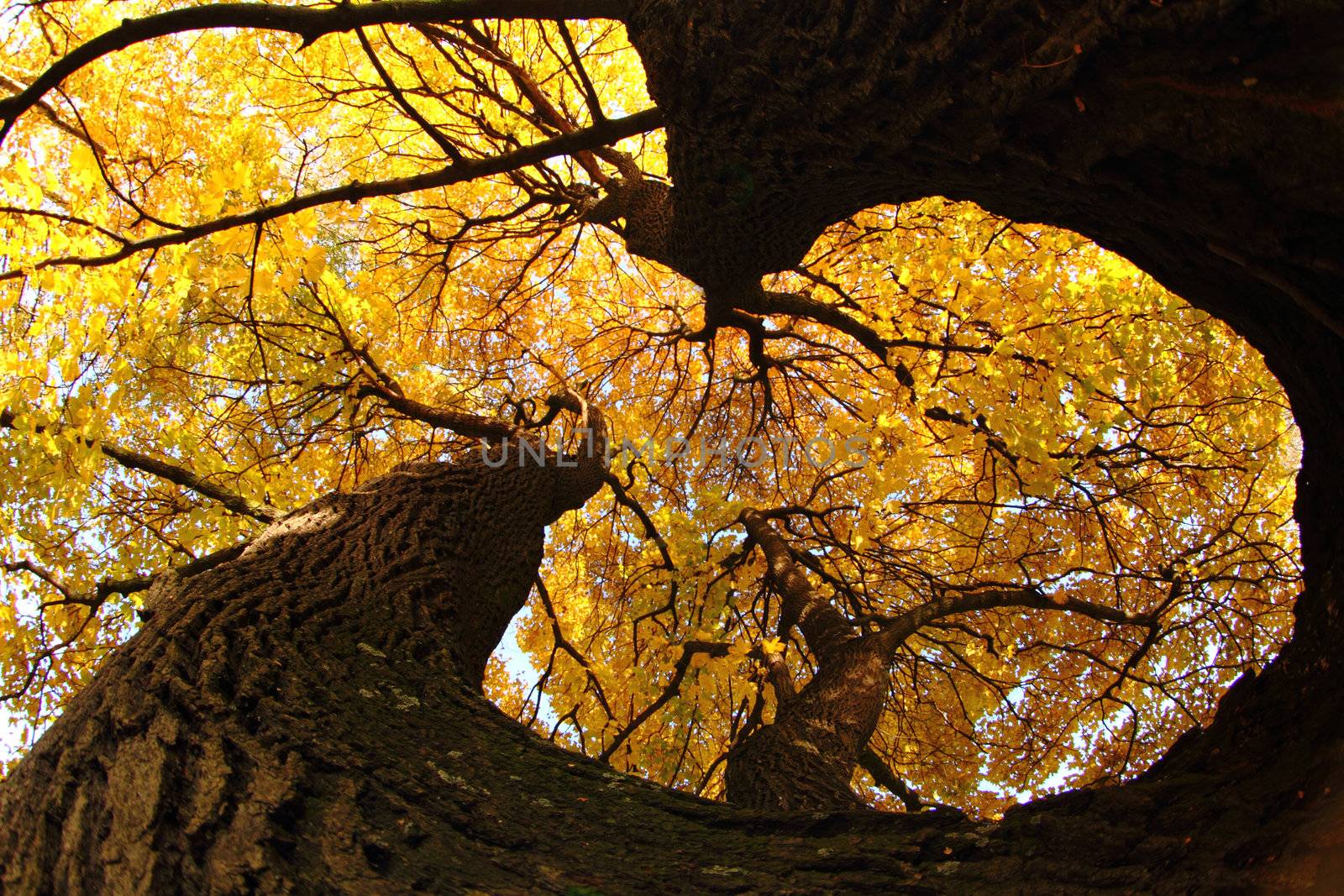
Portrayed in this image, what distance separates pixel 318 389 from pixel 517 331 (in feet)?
7.73

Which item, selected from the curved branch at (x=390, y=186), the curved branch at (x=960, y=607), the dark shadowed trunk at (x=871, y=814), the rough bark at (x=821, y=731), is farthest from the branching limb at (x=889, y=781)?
the curved branch at (x=390, y=186)

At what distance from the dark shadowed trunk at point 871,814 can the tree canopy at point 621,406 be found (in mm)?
798

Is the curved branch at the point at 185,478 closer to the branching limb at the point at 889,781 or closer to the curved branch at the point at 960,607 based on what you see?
the curved branch at the point at 960,607

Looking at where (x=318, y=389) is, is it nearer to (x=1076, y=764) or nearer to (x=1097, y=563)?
(x=1097, y=563)

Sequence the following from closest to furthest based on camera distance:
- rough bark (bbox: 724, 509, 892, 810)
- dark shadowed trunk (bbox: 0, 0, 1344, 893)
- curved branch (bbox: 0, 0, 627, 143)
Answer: dark shadowed trunk (bbox: 0, 0, 1344, 893), curved branch (bbox: 0, 0, 627, 143), rough bark (bbox: 724, 509, 892, 810)

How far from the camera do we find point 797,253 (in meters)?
3.42

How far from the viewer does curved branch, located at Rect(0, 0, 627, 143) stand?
79.5 inches

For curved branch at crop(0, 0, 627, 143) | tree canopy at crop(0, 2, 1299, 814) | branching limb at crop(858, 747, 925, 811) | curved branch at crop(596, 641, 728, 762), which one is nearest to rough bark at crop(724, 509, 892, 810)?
tree canopy at crop(0, 2, 1299, 814)

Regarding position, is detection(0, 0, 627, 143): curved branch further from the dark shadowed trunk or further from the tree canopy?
the dark shadowed trunk

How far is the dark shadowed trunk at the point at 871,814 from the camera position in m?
1.14

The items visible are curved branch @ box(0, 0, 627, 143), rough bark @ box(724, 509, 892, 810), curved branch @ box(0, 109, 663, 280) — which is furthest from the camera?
rough bark @ box(724, 509, 892, 810)

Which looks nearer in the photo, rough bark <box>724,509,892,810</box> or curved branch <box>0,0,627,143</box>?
curved branch <box>0,0,627,143</box>

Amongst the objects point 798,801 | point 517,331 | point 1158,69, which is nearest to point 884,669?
point 798,801

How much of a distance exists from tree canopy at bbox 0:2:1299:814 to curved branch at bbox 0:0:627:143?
18mm
